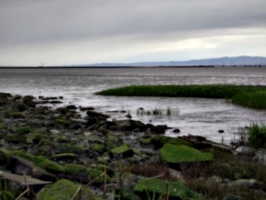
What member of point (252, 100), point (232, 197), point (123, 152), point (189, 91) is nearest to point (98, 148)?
point (123, 152)

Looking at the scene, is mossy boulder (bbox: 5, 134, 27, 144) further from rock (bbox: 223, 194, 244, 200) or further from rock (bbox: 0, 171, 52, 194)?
rock (bbox: 223, 194, 244, 200)

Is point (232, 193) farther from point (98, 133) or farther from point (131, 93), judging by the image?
point (131, 93)

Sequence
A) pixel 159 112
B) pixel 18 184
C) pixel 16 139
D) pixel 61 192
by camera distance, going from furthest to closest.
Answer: pixel 159 112, pixel 16 139, pixel 18 184, pixel 61 192

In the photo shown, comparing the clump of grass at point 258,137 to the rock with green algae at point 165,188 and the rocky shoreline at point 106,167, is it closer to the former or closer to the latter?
the rocky shoreline at point 106,167

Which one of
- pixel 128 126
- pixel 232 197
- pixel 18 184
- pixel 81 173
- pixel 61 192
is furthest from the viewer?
pixel 128 126

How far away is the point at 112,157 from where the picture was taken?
1317 cm

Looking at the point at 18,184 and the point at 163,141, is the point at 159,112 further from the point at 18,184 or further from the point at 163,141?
the point at 18,184

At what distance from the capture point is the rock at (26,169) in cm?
841

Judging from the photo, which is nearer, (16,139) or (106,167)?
(106,167)

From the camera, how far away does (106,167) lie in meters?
9.71

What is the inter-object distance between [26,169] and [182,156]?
496 centimetres

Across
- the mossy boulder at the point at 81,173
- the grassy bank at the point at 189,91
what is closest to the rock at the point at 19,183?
the mossy boulder at the point at 81,173

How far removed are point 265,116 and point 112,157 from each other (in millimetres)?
17127

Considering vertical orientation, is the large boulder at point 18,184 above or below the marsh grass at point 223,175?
above
